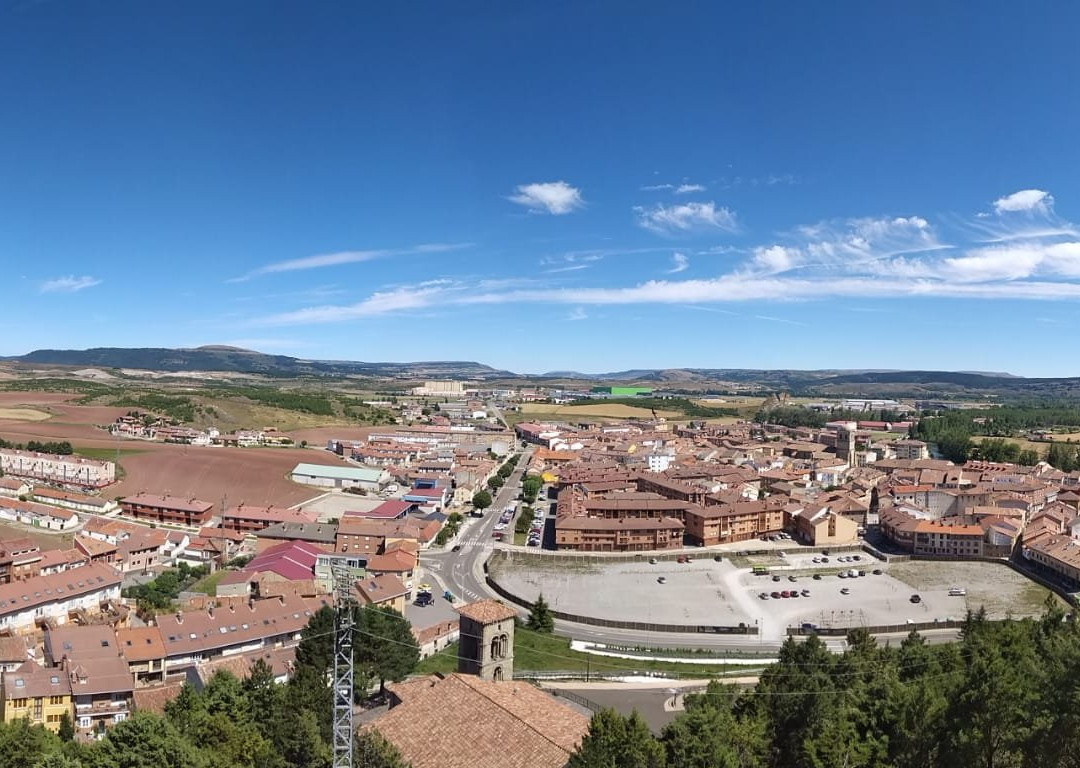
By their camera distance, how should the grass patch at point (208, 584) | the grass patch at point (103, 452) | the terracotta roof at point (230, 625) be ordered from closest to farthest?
the terracotta roof at point (230, 625), the grass patch at point (208, 584), the grass patch at point (103, 452)

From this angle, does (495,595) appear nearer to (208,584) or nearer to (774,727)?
(208,584)

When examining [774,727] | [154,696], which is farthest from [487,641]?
[154,696]

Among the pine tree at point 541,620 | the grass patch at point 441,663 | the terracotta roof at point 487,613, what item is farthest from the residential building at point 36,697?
the pine tree at point 541,620

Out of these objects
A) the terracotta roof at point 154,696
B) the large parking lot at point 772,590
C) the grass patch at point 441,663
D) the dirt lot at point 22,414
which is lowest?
the large parking lot at point 772,590

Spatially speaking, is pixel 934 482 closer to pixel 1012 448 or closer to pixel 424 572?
pixel 1012 448

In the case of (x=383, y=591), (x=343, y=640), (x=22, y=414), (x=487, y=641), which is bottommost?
(x=383, y=591)

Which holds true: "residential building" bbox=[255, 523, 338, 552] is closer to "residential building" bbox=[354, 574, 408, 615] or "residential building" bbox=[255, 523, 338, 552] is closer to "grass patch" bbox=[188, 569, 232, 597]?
"grass patch" bbox=[188, 569, 232, 597]

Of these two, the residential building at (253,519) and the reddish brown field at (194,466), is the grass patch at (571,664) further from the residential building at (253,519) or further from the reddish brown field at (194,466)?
the reddish brown field at (194,466)
